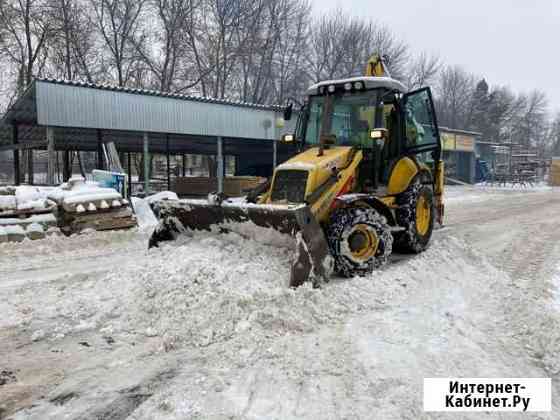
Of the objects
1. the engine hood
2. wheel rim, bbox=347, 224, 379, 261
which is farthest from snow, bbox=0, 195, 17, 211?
wheel rim, bbox=347, 224, 379, 261

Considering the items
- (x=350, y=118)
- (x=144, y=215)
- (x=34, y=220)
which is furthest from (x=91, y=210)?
(x=350, y=118)

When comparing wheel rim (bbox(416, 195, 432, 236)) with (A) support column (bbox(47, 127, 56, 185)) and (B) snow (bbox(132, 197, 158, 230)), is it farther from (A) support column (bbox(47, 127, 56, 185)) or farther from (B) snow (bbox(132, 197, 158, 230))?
(A) support column (bbox(47, 127, 56, 185))

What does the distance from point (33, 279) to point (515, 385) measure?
5693mm

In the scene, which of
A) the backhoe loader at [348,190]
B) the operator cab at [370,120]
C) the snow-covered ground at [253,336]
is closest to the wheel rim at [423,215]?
the backhoe loader at [348,190]

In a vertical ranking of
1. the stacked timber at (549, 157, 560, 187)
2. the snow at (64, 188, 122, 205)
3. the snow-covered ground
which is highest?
the stacked timber at (549, 157, 560, 187)

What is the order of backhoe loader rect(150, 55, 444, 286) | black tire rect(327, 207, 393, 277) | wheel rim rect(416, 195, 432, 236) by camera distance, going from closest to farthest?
backhoe loader rect(150, 55, 444, 286), black tire rect(327, 207, 393, 277), wheel rim rect(416, 195, 432, 236)

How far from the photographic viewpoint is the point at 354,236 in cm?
547

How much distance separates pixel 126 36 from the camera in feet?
91.5

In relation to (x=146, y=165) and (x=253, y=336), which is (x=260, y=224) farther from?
(x=146, y=165)

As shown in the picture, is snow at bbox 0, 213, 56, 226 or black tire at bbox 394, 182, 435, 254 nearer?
black tire at bbox 394, 182, 435, 254

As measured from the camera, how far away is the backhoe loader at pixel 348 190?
5.05 m

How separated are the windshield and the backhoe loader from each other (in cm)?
1

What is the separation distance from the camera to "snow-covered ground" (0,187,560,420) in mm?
2885

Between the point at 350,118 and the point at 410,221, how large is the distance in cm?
174
